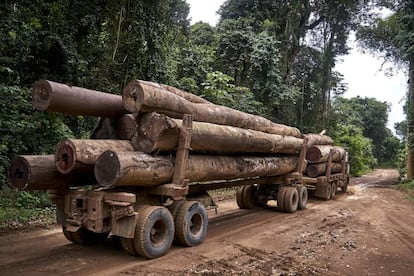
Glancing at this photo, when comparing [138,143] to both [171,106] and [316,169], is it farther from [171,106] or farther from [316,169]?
[316,169]

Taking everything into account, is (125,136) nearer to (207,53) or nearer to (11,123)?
(11,123)

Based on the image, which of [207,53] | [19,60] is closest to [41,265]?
[19,60]

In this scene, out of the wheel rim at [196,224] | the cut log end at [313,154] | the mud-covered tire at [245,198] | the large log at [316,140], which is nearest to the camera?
the wheel rim at [196,224]

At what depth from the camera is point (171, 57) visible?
64.2ft

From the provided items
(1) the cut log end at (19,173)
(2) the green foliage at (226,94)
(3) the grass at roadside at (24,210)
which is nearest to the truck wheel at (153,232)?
(1) the cut log end at (19,173)

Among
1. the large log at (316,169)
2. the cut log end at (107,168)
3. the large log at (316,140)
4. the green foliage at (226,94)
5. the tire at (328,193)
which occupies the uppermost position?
the green foliage at (226,94)

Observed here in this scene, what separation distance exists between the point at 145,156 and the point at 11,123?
185 inches

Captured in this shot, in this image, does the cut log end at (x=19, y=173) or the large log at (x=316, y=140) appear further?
the large log at (x=316, y=140)

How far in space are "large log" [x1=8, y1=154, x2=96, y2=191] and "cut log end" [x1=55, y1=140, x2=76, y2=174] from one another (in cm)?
30

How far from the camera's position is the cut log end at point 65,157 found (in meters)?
6.21

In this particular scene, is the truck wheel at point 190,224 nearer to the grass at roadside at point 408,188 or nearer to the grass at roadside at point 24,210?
the grass at roadside at point 24,210

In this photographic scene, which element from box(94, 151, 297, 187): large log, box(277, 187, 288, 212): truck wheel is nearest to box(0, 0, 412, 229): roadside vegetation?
box(94, 151, 297, 187): large log

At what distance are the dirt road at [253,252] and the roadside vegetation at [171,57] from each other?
2996 millimetres

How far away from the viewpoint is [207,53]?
22.0m
